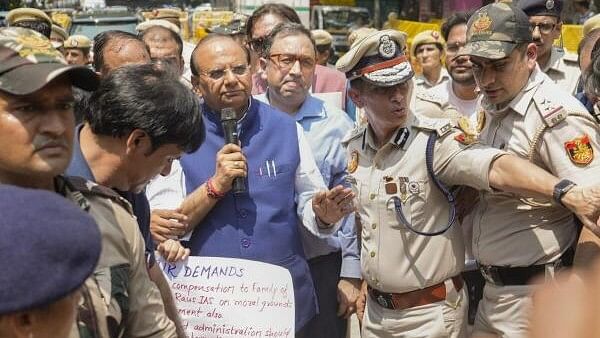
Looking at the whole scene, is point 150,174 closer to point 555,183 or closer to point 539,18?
point 555,183

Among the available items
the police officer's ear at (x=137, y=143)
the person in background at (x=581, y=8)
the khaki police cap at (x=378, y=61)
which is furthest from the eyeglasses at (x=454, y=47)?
the person in background at (x=581, y=8)

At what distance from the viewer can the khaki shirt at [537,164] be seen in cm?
296

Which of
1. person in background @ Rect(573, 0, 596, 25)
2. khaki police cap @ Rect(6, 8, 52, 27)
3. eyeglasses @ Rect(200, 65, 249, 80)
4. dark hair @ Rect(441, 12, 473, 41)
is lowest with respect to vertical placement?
A: person in background @ Rect(573, 0, 596, 25)

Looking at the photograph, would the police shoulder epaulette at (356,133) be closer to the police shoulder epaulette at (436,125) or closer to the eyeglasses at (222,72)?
the police shoulder epaulette at (436,125)

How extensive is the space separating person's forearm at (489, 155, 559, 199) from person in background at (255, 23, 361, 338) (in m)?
0.96

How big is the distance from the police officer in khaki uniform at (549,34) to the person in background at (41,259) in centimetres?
376

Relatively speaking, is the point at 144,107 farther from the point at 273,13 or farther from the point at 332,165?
the point at 273,13

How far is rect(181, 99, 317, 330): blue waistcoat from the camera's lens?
11.1 ft

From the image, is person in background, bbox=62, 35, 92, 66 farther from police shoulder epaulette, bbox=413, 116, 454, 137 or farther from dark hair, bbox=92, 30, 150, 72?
police shoulder epaulette, bbox=413, 116, 454, 137

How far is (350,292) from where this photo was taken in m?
3.96

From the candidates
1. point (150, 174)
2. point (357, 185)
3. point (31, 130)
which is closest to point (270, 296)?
point (357, 185)

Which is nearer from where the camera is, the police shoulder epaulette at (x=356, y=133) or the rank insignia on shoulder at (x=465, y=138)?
the rank insignia on shoulder at (x=465, y=138)

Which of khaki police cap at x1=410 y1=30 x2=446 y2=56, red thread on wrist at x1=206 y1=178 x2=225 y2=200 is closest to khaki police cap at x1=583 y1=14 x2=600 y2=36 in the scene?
khaki police cap at x1=410 y1=30 x2=446 y2=56

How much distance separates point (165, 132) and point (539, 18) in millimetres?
3014
